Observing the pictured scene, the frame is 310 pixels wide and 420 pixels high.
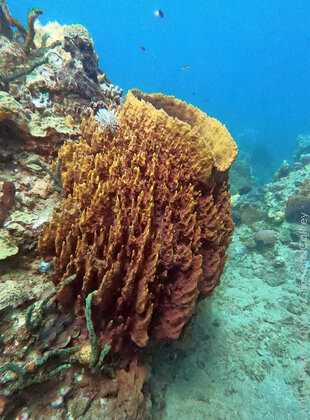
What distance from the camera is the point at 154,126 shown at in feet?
12.2

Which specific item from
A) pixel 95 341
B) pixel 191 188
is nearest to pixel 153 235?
pixel 191 188

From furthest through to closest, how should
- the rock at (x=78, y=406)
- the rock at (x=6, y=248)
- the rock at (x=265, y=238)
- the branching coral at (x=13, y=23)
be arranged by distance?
the rock at (x=265, y=238) → the branching coral at (x=13, y=23) → the rock at (x=6, y=248) → the rock at (x=78, y=406)

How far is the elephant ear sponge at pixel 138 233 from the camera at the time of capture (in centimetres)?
242

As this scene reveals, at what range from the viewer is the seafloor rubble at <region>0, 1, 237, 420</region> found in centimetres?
213

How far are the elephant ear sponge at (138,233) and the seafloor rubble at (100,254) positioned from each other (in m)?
0.02

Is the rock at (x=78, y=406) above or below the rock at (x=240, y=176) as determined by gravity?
below

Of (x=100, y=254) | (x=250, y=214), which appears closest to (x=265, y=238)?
(x=250, y=214)

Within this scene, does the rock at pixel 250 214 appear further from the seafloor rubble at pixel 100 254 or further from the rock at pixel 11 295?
the rock at pixel 11 295

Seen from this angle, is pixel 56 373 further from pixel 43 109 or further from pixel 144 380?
pixel 43 109

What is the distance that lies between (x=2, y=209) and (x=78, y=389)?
223 cm

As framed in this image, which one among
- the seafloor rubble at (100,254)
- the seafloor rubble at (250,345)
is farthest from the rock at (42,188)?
the seafloor rubble at (250,345)

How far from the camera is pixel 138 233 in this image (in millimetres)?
2680

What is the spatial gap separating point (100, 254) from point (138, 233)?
1.68 ft

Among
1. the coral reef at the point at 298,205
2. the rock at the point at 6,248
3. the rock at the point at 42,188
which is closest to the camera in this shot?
the rock at the point at 6,248
